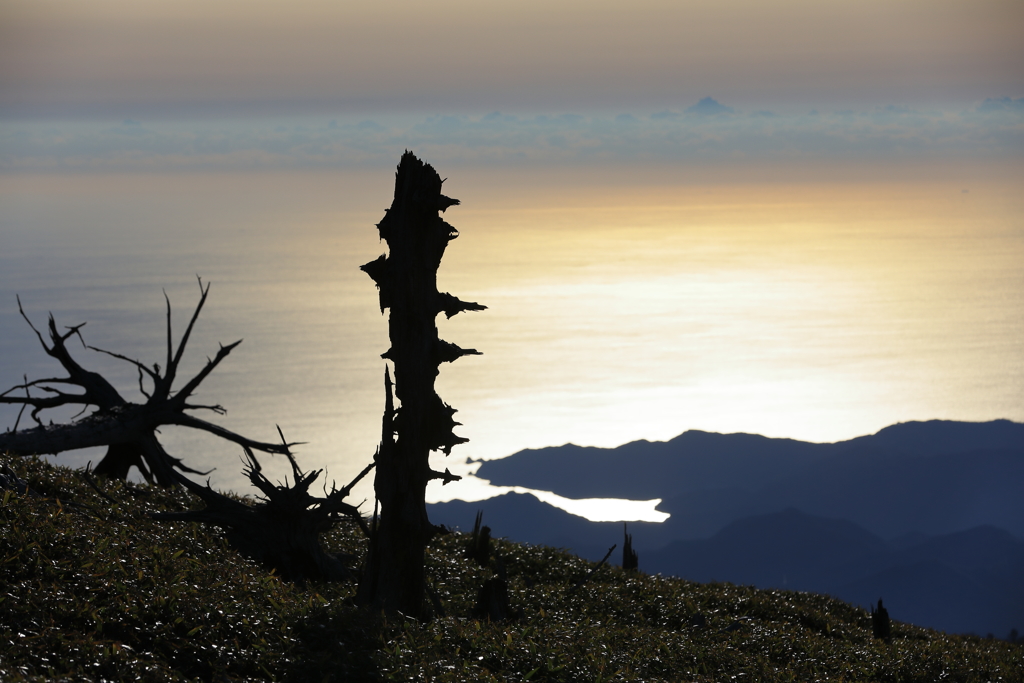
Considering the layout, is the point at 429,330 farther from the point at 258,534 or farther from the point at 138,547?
the point at 258,534

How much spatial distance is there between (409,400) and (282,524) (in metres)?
6.69

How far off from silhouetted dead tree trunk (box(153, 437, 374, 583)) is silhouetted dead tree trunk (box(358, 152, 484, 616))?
3.94 meters

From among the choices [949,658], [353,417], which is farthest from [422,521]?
[353,417]

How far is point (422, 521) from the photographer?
1550cm

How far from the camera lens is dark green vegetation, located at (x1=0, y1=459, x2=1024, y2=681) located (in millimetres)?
10375

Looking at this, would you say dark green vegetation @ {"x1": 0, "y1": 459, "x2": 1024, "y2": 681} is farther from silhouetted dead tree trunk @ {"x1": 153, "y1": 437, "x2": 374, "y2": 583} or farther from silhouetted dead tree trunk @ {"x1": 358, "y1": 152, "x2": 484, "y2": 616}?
silhouetted dead tree trunk @ {"x1": 358, "y1": 152, "x2": 484, "y2": 616}

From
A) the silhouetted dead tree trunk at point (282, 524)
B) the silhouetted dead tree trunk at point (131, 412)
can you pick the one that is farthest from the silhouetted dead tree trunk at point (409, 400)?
the silhouetted dead tree trunk at point (131, 412)

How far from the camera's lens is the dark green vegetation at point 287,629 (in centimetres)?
1038

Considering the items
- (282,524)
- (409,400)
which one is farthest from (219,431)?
(409,400)

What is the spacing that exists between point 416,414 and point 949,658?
535 inches

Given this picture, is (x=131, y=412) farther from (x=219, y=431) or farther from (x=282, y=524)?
(x=282, y=524)

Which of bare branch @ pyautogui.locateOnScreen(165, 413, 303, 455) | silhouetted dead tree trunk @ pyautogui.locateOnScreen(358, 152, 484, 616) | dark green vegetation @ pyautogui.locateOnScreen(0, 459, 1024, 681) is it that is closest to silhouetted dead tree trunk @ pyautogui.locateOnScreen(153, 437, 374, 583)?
dark green vegetation @ pyautogui.locateOnScreen(0, 459, 1024, 681)

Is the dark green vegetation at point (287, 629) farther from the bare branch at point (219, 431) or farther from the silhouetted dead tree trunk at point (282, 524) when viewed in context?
the bare branch at point (219, 431)

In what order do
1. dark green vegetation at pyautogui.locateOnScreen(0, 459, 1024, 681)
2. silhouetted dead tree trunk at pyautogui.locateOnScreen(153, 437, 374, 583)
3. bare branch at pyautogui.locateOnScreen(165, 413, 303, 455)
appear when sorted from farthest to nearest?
1. bare branch at pyautogui.locateOnScreen(165, 413, 303, 455)
2. silhouetted dead tree trunk at pyautogui.locateOnScreen(153, 437, 374, 583)
3. dark green vegetation at pyautogui.locateOnScreen(0, 459, 1024, 681)
